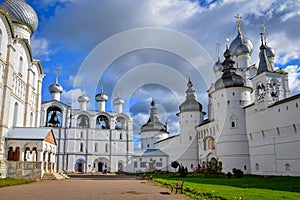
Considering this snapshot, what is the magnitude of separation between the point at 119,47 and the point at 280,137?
16.5 m

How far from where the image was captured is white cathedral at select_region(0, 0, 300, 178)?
25.0 m

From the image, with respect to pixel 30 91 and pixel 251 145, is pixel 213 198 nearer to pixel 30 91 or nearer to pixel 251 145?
pixel 251 145

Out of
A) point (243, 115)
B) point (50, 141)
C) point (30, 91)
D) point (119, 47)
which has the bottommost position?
point (50, 141)

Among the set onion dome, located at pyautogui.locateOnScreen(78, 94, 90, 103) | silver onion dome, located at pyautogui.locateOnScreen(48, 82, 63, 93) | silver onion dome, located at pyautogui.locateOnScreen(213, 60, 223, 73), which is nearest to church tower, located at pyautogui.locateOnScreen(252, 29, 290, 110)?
silver onion dome, located at pyautogui.locateOnScreen(213, 60, 223, 73)

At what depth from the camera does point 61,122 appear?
159ft

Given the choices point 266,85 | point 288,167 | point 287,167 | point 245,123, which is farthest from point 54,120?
point 288,167

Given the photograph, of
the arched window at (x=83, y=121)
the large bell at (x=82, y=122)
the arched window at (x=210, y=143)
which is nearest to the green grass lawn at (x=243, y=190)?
the arched window at (x=210, y=143)

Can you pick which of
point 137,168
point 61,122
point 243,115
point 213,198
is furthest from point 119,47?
point 137,168

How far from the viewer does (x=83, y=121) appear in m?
54.2

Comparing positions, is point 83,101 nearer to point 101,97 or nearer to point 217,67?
point 101,97

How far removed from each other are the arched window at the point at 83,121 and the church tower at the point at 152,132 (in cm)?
1500

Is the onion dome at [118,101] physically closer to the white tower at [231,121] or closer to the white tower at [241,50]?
the white tower at [241,50]

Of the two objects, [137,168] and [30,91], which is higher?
[30,91]

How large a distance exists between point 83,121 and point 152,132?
1608 cm
